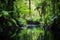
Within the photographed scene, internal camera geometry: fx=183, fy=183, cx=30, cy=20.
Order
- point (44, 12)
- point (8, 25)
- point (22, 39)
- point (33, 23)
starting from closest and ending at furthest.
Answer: point (22, 39), point (8, 25), point (44, 12), point (33, 23)

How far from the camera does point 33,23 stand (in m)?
7.02

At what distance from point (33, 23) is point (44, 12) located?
2.94 feet

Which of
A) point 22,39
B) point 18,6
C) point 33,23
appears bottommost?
point 33,23

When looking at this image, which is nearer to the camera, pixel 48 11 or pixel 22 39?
pixel 22 39

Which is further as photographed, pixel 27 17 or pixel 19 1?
pixel 27 17

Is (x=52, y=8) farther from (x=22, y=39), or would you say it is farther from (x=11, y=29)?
(x=22, y=39)

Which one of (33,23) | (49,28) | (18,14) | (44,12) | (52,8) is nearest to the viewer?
(18,14)

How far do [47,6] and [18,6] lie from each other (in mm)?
1211

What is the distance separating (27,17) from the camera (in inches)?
256

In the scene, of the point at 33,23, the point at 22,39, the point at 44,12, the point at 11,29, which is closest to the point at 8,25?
the point at 11,29

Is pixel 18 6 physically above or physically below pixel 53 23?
above

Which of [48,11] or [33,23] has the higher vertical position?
[48,11]

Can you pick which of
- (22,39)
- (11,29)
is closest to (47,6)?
(11,29)

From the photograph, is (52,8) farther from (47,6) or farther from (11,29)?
(11,29)
